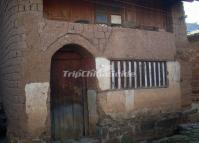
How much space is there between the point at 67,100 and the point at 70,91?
0.27m

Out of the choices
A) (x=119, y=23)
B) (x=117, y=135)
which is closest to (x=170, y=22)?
(x=119, y=23)

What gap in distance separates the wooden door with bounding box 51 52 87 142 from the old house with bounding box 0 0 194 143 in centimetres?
3

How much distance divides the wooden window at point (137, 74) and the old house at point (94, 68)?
0.10 ft

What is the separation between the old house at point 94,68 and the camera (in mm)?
5785

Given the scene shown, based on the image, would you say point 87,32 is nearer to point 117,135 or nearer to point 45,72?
point 45,72

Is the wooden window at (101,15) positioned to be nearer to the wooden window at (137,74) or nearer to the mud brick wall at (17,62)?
the wooden window at (137,74)

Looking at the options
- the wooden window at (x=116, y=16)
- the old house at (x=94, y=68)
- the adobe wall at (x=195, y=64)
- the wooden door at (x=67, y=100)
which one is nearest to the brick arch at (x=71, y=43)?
the old house at (x=94, y=68)

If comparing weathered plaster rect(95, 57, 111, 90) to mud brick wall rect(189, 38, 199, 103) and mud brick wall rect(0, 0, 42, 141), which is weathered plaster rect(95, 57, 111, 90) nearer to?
mud brick wall rect(0, 0, 42, 141)

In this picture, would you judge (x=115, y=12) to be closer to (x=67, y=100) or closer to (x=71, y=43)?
(x=71, y=43)

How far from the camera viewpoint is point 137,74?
7.49 metres

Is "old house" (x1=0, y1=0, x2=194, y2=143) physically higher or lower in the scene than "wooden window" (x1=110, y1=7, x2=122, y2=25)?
lower

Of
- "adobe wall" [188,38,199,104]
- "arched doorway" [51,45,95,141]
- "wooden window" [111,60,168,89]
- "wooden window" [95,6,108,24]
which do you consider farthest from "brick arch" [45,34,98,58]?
"adobe wall" [188,38,199,104]

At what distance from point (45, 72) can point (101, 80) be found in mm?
1624

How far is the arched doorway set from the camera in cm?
668
